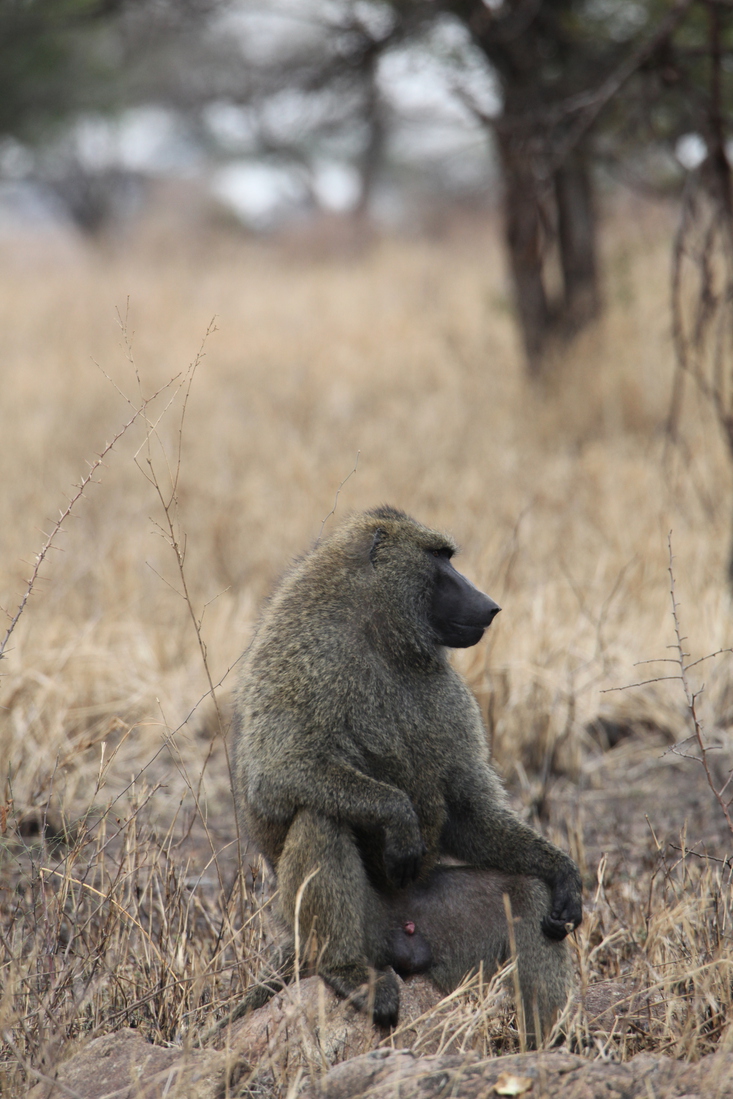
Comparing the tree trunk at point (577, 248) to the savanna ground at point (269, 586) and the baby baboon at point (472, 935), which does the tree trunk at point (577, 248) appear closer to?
the savanna ground at point (269, 586)

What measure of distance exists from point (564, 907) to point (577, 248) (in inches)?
324

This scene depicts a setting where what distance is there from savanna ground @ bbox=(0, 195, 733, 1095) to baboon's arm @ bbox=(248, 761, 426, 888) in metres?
0.24

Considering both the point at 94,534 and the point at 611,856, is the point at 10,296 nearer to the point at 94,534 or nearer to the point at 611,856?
the point at 94,534

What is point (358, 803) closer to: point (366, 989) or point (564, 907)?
point (366, 989)

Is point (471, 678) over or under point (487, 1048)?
over

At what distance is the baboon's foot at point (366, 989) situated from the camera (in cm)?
208

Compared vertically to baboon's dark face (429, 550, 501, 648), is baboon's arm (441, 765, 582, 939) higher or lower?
lower

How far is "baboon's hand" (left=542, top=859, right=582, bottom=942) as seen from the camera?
2.19 meters

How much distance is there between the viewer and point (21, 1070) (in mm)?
2004

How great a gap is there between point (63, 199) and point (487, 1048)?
80.0ft

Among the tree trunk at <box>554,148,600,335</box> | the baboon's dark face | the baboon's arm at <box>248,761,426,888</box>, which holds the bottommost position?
the baboon's arm at <box>248,761,426,888</box>

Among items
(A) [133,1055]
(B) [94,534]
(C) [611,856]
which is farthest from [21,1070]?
(B) [94,534]

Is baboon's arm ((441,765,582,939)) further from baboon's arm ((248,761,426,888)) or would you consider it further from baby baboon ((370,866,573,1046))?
baboon's arm ((248,761,426,888))

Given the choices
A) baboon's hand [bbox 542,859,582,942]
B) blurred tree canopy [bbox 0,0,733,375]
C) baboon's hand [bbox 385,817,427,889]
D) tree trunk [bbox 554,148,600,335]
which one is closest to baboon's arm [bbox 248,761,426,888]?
baboon's hand [bbox 385,817,427,889]
